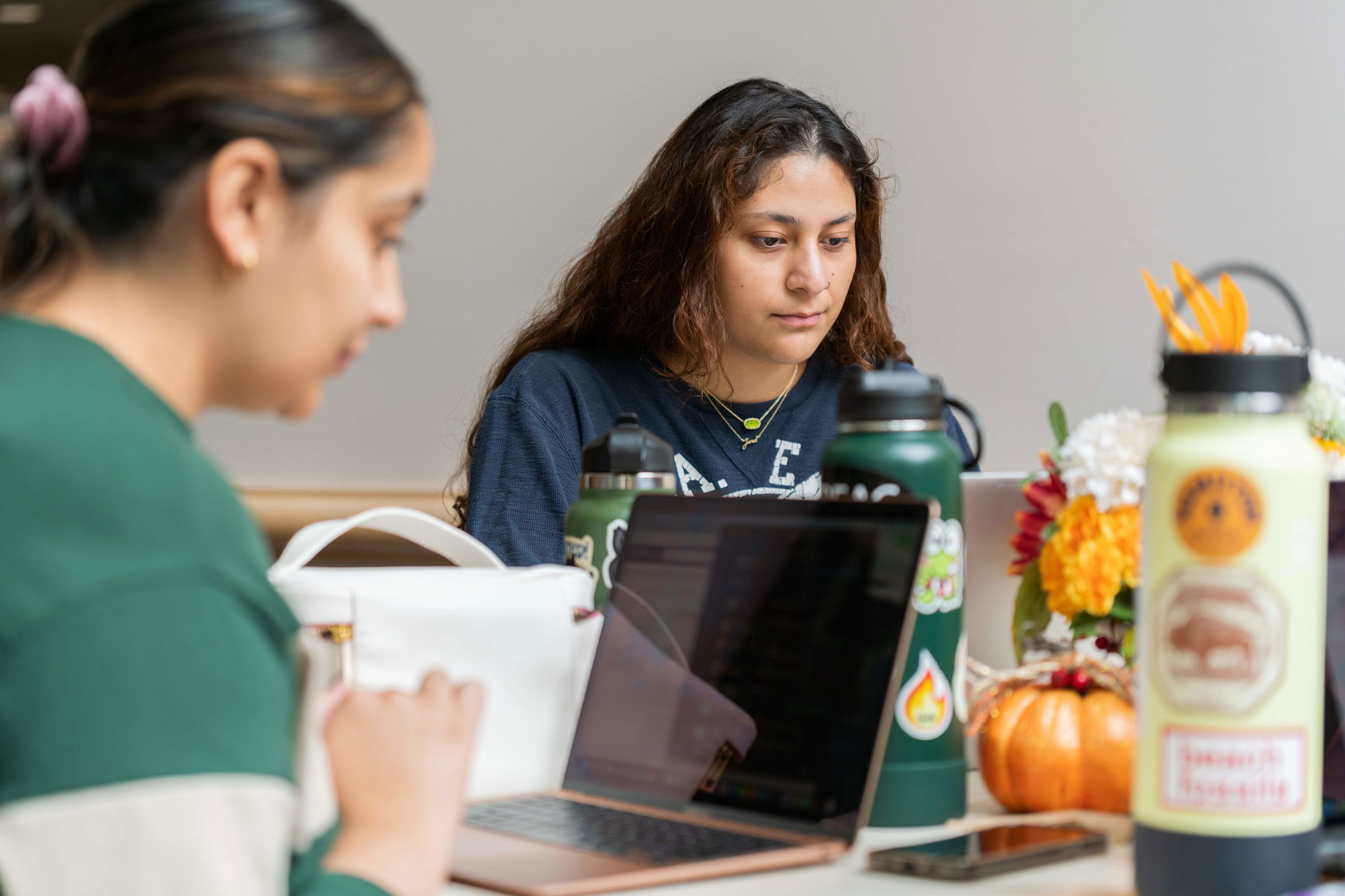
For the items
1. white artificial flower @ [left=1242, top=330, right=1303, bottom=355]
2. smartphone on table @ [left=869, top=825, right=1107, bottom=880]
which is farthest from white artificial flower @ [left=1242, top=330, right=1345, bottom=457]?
smartphone on table @ [left=869, top=825, right=1107, bottom=880]

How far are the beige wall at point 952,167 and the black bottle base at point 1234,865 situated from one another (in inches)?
71.0

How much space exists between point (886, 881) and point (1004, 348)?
1.94m

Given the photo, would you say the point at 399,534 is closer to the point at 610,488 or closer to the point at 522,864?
the point at 610,488

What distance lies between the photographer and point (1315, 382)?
916 millimetres

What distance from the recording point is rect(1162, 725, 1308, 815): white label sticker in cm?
58

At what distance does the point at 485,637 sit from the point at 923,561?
0.28 meters

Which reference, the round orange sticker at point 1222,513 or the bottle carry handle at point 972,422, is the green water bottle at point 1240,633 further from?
the bottle carry handle at point 972,422

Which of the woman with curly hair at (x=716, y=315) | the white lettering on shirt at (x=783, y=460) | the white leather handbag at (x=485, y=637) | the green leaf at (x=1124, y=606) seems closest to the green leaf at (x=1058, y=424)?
the green leaf at (x=1124, y=606)

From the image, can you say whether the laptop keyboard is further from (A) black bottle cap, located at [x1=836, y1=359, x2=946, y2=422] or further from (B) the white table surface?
(A) black bottle cap, located at [x1=836, y1=359, x2=946, y2=422]

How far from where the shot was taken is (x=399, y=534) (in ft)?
3.28

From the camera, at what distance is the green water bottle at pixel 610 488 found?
1.00 meters

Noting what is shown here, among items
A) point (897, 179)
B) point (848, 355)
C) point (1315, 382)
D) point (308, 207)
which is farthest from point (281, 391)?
point (897, 179)

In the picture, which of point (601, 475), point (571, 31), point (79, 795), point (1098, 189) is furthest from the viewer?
point (571, 31)

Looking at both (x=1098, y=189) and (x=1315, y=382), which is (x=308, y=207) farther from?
(x=1098, y=189)
